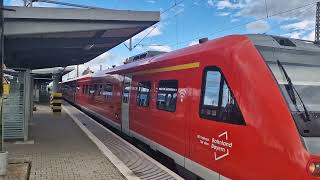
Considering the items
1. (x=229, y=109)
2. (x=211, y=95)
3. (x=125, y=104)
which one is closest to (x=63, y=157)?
(x=125, y=104)

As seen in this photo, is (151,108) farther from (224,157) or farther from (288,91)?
(288,91)

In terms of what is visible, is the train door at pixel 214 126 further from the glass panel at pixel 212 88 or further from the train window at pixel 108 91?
the train window at pixel 108 91

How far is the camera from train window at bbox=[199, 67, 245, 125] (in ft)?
23.0

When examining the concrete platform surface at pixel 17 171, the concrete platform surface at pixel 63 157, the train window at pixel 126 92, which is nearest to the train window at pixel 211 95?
the concrete platform surface at pixel 63 157

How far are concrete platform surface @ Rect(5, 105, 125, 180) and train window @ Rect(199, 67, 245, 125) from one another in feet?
7.09

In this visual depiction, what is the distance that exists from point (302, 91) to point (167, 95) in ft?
13.2

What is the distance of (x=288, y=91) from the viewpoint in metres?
6.51

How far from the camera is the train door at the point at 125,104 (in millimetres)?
14483

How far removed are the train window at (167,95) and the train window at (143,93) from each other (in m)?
1.03

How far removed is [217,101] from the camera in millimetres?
7586

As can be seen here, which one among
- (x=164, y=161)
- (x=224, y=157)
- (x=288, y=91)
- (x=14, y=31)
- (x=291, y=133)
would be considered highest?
(x=14, y=31)

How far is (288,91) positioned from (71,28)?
678cm

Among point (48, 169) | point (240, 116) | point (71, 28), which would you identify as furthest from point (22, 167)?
point (240, 116)

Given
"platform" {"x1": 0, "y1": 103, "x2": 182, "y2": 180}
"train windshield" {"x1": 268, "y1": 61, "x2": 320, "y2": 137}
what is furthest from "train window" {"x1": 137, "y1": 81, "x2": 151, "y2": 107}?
"train windshield" {"x1": 268, "y1": 61, "x2": 320, "y2": 137}
